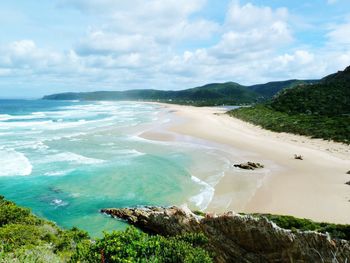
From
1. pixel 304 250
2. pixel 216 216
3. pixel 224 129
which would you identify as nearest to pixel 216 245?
pixel 216 216

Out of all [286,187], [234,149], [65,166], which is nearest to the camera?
[286,187]

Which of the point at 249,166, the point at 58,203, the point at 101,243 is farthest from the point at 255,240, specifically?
the point at 249,166

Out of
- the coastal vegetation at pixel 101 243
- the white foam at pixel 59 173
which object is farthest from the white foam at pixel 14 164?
the coastal vegetation at pixel 101 243

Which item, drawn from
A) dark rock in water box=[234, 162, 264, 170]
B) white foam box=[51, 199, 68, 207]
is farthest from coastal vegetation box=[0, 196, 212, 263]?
dark rock in water box=[234, 162, 264, 170]

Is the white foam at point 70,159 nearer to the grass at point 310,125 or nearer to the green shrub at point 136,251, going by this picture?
the green shrub at point 136,251

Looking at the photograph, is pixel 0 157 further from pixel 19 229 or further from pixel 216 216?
pixel 216 216
